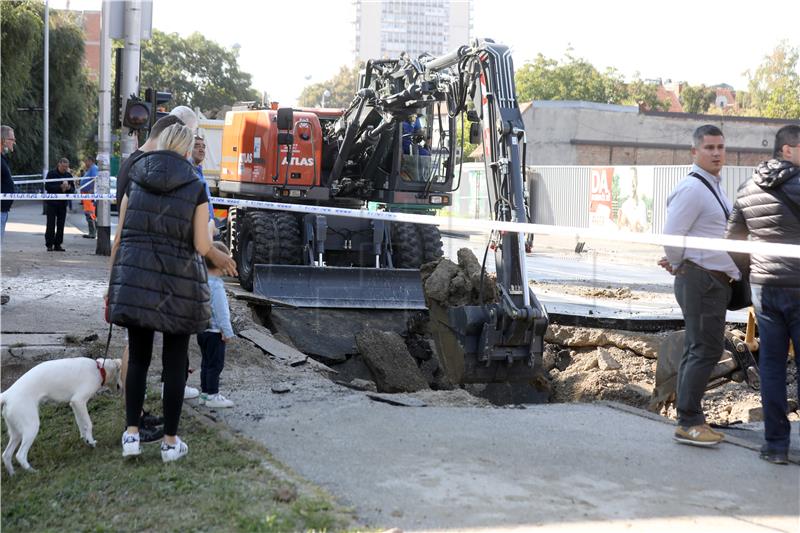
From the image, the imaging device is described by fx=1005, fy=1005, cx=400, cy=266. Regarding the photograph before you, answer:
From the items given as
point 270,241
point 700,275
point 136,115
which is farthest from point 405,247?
point 700,275

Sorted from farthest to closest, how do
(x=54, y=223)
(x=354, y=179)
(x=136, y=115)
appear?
1. (x=54, y=223)
2. (x=354, y=179)
3. (x=136, y=115)

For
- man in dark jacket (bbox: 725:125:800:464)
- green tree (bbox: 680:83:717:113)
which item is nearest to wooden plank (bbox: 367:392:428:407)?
man in dark jacket (bbox: 725:125:800:464)

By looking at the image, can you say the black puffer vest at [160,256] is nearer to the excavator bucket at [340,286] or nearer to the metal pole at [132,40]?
the excavator bucket at [340,286]

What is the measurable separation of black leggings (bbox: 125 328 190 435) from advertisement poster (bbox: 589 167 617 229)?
34685mm

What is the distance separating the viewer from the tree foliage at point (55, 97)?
45.6m

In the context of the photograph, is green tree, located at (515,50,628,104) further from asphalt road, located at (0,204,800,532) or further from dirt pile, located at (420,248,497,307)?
asphalt road, located at (0,204,800,532)

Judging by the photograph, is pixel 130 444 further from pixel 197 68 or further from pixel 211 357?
pixel 197 68

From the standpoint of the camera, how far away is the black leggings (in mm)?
5660

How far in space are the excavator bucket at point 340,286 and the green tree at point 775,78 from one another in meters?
60.3

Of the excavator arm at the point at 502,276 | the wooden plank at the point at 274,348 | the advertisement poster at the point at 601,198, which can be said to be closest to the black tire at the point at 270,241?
the wooden plank at the point at 274,348

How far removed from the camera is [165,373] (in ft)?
18.7

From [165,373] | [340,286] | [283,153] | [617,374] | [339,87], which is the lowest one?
[617,374]

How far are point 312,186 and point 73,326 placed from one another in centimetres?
637

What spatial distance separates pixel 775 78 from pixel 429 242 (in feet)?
219
